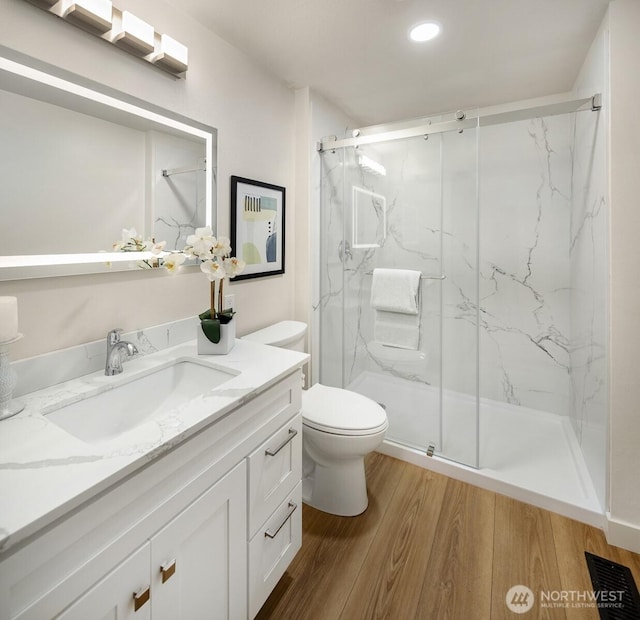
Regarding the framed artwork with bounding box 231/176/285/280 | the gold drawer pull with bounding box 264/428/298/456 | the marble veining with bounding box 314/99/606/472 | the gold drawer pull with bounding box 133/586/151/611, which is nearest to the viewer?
the gold drawer pull with bounding box 133/586/151/611

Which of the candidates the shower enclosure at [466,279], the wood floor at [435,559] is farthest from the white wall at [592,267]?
the wood floor at [435,559]

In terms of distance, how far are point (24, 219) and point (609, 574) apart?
2.42 metres

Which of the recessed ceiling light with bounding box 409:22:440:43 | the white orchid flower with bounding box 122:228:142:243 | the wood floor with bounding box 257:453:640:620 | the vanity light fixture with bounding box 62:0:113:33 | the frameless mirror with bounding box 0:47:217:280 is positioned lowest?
the wood floor with bounding box 257:453:640:620

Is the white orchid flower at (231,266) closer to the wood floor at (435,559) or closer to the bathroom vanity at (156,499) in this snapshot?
the bathroom vanity at (156,499)

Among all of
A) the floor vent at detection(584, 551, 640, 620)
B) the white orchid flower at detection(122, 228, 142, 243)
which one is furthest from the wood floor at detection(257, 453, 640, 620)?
the white orchid flower at detection(122, 228, 142, 243)

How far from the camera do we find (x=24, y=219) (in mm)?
1101

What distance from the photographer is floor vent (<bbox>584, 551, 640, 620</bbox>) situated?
Result: 1.29 m

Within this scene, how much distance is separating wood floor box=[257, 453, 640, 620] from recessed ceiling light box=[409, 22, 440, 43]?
227 centimetres

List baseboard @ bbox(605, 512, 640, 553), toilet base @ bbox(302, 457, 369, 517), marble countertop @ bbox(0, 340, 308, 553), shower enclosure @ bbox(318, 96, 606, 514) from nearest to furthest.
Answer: marble countertop @ bbox(0, 340, 308, 553), baseboard @ bbox(605, 512, 640, 553), toilet base @ bbox(302, 457, 369, 517), shower enclosure @ bbox(318, 96, 606, 514)

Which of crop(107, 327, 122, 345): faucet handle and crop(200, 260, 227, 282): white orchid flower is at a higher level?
crop(200, 260, 227, 282): white orchid flower

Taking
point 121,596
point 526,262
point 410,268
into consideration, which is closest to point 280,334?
point 410,268

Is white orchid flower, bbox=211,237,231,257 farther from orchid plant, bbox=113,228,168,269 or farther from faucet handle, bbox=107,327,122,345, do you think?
faucet handle, bbox=107,327,122,345

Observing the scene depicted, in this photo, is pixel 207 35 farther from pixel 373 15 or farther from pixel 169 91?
pixel 373 15

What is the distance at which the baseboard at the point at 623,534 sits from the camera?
1544mm
